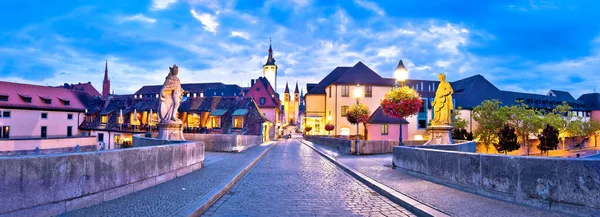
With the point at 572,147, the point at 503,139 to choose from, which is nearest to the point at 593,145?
the point at 572,147

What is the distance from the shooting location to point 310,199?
7.91 m

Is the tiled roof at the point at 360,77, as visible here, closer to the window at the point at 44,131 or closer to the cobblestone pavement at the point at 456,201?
the window at the point at 44,131

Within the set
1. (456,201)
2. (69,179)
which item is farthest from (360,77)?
(69,179)

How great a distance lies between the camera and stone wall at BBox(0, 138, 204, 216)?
507 centimetres

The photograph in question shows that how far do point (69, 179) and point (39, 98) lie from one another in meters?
56.5

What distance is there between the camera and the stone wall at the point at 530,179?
5.54m

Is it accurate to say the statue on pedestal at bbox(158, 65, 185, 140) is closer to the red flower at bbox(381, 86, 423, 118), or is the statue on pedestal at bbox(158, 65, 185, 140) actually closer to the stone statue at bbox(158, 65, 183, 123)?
the stone statue at bbox(158, 65, 183, 123)

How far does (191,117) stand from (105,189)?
49.9 m

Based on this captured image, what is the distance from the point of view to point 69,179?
5.85m

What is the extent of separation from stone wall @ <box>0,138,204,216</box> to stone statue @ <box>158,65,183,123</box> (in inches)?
299

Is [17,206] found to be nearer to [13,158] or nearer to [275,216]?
[13,158]

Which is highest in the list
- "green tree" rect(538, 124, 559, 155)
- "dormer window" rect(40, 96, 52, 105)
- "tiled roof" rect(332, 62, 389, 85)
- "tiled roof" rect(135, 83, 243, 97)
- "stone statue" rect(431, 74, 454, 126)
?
"tiled roof" rect(135, 83, 243, 97)

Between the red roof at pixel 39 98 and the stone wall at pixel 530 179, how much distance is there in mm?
54291

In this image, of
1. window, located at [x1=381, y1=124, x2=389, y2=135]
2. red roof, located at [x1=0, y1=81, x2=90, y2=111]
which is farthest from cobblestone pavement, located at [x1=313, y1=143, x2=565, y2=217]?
red roof, located at [x1=0, y1=81, x2=90, y2=111]
